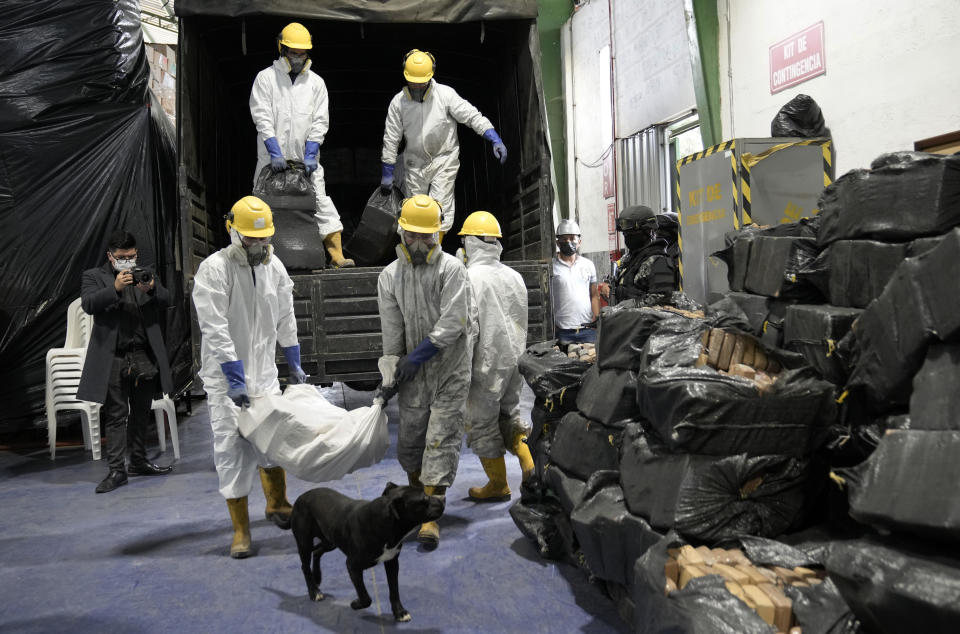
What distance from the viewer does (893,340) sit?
7.55 ft

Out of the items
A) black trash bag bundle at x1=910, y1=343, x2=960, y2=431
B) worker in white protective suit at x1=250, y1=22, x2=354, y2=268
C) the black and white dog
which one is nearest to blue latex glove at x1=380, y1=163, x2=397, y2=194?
worker in white protective suit at x1=250, y1=22, x2=354, y2=268

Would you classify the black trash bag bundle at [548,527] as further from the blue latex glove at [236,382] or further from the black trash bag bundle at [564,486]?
the blue latex glove at [236,382]

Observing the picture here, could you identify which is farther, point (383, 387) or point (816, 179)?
point (816, 179)

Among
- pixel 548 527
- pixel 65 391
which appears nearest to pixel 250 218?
pixel 548 527

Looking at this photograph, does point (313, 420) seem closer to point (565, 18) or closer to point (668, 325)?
point (668, 325)

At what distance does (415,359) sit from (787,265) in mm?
1841

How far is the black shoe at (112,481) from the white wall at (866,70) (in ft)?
20.4

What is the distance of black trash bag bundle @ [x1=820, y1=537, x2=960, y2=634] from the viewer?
1.59 meters

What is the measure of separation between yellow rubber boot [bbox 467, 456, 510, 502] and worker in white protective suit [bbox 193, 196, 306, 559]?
1217mm

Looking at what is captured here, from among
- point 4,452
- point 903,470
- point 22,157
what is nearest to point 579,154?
point 22,157

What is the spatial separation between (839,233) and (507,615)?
197 cm

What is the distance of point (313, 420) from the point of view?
3.70 m

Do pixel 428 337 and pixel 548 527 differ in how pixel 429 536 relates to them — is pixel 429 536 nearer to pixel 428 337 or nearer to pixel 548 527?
pixel 548 527

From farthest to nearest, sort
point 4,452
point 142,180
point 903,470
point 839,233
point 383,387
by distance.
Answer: point 142,180, point 4,452, point 383,387, point 839,233, point 903,470
